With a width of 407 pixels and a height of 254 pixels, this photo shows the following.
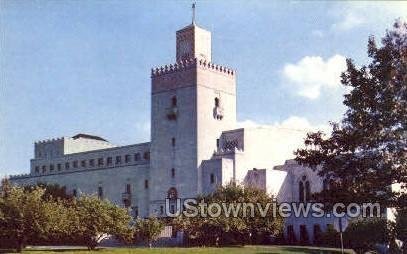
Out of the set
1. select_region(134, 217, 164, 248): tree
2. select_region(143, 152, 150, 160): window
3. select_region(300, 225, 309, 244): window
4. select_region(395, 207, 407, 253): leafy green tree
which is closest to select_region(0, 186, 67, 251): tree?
select_region(134, 217, 164, 248): tree

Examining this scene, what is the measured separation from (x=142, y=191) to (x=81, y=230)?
1060 inches

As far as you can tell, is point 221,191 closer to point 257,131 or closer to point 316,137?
point 257,131

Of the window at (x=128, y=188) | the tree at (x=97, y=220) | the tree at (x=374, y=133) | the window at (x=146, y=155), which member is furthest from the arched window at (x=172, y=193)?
the tree at (x=374, y=133)

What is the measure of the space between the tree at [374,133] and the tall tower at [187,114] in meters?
35.6

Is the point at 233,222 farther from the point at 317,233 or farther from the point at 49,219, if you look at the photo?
the point at 49,219

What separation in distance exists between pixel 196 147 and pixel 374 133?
127ft

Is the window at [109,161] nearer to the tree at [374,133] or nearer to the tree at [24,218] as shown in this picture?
the tree at [24,218]

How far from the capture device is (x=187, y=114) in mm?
66188

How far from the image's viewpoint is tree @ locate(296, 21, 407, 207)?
26.5 meters

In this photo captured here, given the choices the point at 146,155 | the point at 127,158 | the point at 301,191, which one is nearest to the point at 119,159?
the point at 127,158

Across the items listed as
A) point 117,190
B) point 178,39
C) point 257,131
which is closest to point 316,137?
point 257,131

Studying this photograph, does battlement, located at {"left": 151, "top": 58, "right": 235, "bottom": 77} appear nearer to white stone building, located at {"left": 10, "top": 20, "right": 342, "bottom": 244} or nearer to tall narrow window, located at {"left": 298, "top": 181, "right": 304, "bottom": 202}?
white stone building, located at {"left": 10, "top": 20, "right": 342, "bottom": 244}

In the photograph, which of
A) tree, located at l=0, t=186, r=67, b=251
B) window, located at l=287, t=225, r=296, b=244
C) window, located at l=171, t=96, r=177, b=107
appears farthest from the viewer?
window, located at l=171, t=96, r=177, b=107

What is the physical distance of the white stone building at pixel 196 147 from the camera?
204 feet
